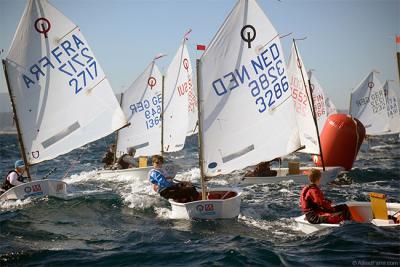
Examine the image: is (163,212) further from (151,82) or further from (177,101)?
(151,82)

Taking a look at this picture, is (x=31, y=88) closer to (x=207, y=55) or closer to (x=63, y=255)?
(x=207, y=55)

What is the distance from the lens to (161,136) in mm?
22844

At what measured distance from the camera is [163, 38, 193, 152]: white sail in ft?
74.7

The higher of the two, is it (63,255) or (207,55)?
(207,55)

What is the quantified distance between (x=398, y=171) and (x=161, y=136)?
11304mm

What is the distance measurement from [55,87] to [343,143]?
40.3ft

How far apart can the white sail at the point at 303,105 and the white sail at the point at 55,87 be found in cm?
868

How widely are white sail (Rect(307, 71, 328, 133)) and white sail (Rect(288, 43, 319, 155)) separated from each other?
18.9 feet

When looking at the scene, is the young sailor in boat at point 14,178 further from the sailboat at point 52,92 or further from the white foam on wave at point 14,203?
the white foam on wave at point 14,203

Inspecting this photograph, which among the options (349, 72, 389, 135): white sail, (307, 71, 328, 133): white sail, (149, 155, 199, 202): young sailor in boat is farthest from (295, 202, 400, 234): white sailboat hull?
(349, 72, 389, 135): white sail

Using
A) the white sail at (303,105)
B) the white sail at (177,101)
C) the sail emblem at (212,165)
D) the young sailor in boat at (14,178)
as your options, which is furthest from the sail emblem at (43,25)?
the white sail at (303,105)

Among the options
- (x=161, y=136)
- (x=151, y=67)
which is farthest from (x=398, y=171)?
(x=151, y=67)

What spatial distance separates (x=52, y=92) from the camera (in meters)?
13.9

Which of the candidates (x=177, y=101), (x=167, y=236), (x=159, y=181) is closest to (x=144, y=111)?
(x=177, y=101)
